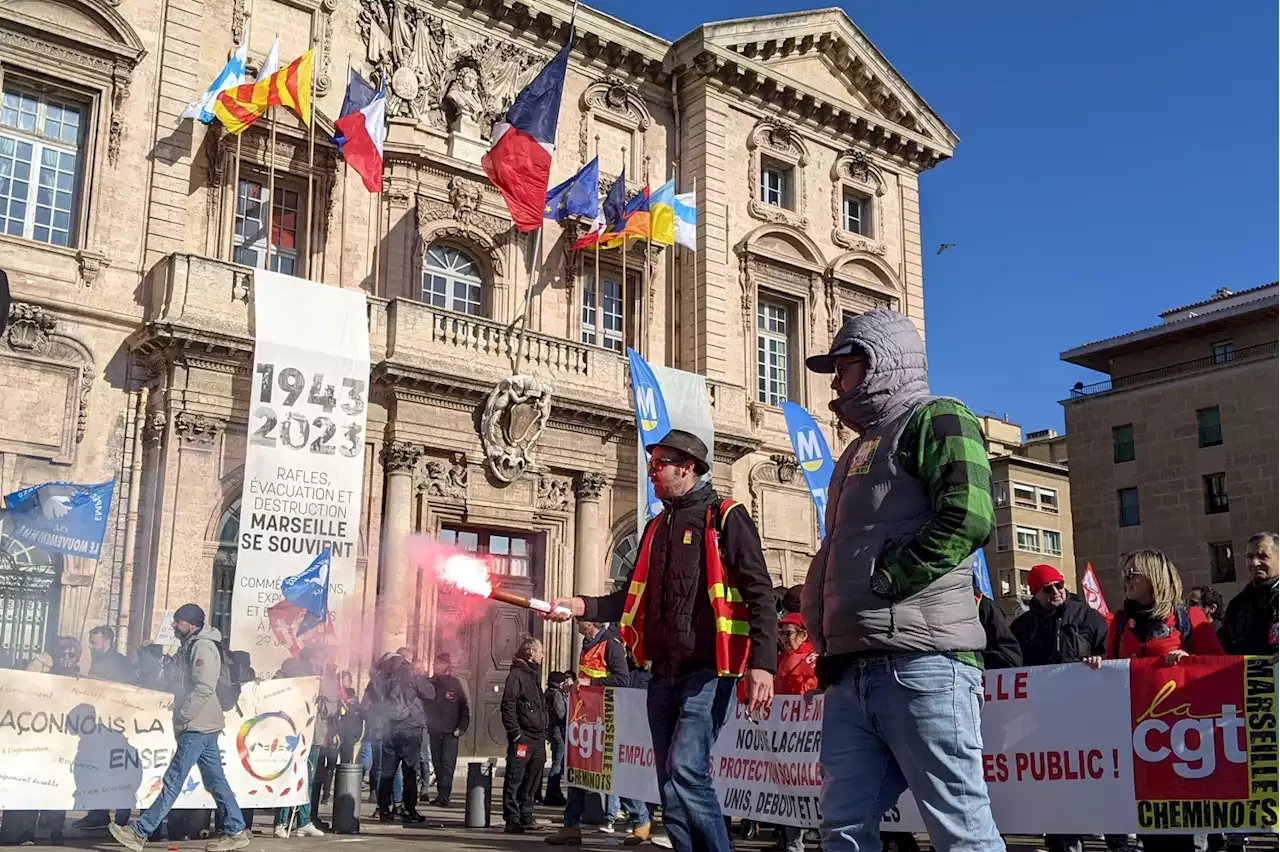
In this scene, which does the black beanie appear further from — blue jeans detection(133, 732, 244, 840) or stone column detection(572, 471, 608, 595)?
stone column detection(572, 471, 608, 595)

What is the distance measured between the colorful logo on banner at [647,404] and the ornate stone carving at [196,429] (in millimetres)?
6322

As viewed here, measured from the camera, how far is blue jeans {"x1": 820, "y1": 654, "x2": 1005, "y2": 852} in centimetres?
390

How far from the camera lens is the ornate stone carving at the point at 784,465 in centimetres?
2533

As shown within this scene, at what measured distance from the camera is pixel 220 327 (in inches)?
719

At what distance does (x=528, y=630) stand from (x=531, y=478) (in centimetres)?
254

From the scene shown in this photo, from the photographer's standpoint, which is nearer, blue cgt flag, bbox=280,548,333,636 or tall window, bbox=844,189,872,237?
blue cgt flag, bbox=280,548,333,636

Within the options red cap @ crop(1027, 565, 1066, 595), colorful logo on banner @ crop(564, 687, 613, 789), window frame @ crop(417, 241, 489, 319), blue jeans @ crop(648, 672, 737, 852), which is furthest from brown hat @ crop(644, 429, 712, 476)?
window frame @ crop(417, 241, 489, 319)

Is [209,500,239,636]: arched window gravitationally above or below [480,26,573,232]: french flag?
below

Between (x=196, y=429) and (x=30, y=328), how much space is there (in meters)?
2.59

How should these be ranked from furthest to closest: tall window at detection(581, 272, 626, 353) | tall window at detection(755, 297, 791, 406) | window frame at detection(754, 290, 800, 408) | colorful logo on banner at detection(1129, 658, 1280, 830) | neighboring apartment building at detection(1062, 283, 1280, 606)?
neighboring apartment building at detection(1062, 283, 1280, 606), tall window at detection(755, 297, 791, 406), window frame at detection(754, 290, 800, 408), tall window at detection(581, 272, 626, 353), colorful logo on banner at detection(1129, 658, 1280, 830)

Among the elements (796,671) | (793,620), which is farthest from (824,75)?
(796,671)

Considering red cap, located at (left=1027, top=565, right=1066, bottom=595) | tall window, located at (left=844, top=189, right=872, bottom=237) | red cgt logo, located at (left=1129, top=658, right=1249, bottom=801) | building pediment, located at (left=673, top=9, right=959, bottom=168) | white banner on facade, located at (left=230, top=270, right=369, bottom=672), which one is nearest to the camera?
red cgt logo, located at (left=1129, top=658, right=1249, bottom=801)

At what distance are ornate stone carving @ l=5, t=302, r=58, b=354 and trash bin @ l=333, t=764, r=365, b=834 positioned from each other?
368 inches

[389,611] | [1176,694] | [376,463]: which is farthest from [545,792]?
[1176,694]
